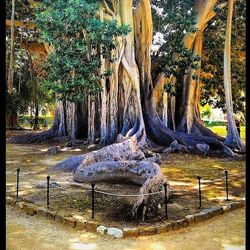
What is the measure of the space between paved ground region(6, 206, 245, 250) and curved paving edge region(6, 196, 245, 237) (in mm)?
74

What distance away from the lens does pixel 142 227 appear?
3570mm

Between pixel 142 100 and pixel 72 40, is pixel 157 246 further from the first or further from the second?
pixel 142 100

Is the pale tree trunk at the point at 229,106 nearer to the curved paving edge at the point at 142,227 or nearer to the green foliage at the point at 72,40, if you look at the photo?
the green foliage at the point at 72,40

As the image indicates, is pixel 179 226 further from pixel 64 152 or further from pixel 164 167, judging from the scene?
pixel 64 152

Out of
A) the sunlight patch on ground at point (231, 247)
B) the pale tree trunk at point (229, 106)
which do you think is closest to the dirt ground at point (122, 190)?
the sunlight patch on ground at point (231, 247)

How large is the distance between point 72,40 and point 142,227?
6195 mm

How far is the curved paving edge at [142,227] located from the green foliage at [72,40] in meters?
4.65

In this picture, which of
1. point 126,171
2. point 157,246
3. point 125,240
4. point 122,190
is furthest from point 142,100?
point 157,246

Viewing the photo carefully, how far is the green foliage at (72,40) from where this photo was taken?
8195mm

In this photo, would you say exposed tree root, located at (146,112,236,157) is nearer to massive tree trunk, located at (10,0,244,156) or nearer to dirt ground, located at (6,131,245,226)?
massive tree trunk, located at (10,0,244,156)

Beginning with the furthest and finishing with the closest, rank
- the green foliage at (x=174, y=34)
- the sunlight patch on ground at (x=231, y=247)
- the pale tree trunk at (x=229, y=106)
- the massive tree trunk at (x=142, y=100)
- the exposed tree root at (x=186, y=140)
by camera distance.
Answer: the green foliage at (x=174, y=34), the massive tree trunk at (x=142, y=100), the pale tree trunk at (x=229, y=106), the exposed tree root at (x=186, y=140), the sunlight patch on ground at (x=231, y=247)

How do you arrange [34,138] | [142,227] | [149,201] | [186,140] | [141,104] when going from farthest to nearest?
[34,138] < [141,104] < [186,140] < [149,201] < [142,227]

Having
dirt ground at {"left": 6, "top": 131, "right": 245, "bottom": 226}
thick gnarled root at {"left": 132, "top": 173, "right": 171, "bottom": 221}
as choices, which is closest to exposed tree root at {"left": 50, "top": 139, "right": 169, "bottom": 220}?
thick gnarled root at {"left": 132, "top": 173, "right": 171, "bottom": 221}

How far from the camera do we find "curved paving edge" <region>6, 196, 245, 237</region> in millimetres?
3506
